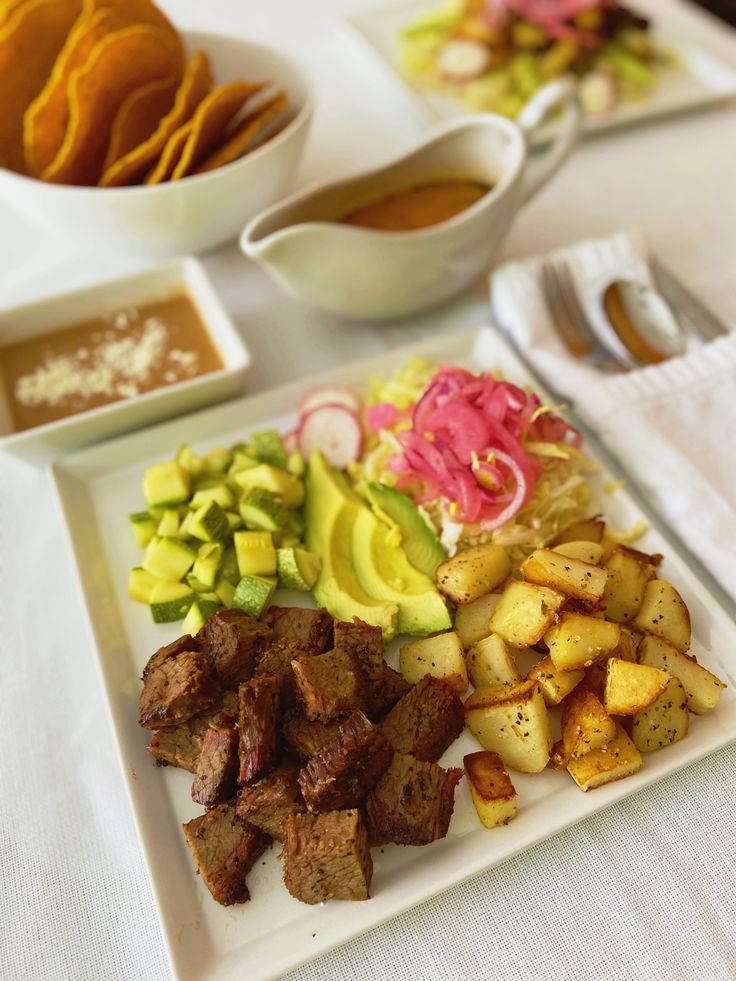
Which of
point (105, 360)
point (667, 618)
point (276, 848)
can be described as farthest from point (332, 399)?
point (276, 848)

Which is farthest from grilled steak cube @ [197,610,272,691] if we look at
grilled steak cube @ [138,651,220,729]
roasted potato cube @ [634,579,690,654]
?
roasted potato cube @ [634,579,690,654]

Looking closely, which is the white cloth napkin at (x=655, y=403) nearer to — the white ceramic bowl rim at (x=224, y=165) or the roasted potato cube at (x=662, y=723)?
the roasted potato cube at (x=662, y=723)

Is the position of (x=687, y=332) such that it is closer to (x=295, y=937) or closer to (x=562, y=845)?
(x=562, y=845)

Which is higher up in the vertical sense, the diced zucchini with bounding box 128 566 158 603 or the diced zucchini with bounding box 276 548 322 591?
the diced zucchini with bounding box 276 548 322 591

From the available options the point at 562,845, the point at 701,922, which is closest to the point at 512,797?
the point at 562,845

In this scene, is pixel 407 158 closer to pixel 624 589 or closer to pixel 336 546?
pixel 336 546

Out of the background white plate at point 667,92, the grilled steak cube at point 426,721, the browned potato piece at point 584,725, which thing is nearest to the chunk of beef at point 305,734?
the grilled steak cube at point 426,721

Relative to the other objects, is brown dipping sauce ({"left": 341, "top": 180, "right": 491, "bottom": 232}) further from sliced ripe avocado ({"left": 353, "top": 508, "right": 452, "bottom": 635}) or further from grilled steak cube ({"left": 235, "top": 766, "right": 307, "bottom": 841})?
grilled steak cube ({"left": 235, "top": 766, "right": 307, "bottom": 841})
